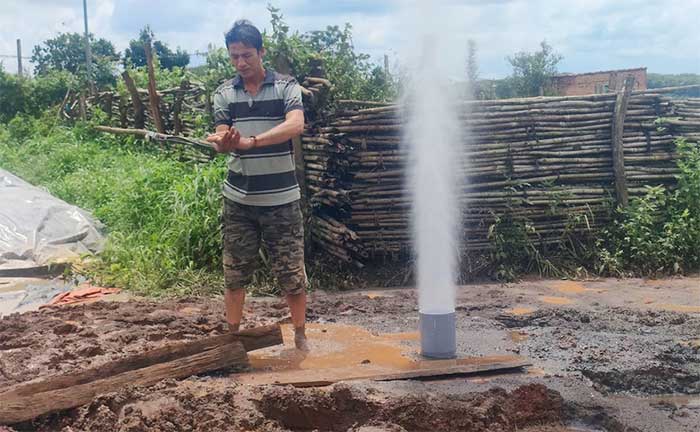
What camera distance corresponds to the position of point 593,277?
21.2ft

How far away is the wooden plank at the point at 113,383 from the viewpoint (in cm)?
290

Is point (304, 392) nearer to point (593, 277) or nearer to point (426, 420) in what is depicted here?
point (426, 420)

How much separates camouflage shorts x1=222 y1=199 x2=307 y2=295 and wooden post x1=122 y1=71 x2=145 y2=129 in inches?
358

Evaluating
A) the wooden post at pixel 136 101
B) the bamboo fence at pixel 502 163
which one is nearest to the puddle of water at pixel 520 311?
the bamboo fence at pixel 502 163

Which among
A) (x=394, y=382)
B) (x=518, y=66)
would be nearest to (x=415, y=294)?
(x=394, y=382)

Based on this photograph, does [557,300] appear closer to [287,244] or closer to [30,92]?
[287,244]

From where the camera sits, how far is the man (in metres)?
3.97

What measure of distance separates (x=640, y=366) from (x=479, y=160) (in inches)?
126

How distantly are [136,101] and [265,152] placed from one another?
9742mm

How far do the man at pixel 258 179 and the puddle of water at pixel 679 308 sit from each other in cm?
275

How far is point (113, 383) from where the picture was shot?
3.14m

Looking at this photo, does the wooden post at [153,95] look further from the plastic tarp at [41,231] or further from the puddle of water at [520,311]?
the puddle of water at [520,311]

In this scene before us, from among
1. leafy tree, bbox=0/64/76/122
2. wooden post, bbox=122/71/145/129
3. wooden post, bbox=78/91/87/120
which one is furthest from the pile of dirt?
leafy tree, bbox=0/64/76/122

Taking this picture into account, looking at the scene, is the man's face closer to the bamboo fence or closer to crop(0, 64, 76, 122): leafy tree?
the bamboo fence
